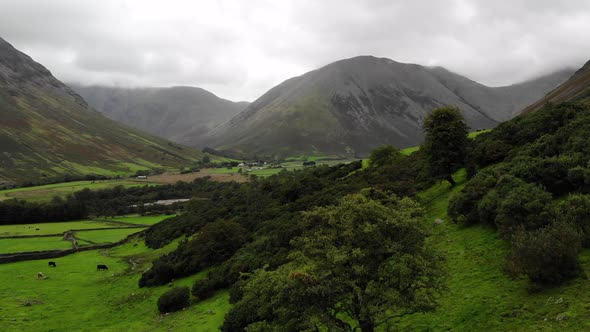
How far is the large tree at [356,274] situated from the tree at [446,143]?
26554mm

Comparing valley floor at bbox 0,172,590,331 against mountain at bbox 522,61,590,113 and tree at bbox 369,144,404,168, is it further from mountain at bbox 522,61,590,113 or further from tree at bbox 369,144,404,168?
mountain at bbox 522,61,590,113

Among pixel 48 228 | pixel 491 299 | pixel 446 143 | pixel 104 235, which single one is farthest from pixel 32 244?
pixel 491 299

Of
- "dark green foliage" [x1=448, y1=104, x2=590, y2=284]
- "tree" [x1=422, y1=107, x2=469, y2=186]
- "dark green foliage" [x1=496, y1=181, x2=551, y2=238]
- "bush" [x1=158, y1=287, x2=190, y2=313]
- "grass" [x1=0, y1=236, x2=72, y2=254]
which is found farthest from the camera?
"grass" [x1=0, y1=236, x2=72, y2=254]

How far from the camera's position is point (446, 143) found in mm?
43281

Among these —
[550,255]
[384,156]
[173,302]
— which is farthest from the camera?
[384,156]

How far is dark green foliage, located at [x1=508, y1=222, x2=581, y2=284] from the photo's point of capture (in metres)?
17.3

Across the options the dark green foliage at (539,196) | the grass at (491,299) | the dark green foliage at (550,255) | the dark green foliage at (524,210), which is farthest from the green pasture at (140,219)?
the dark green foliage at (550,255)

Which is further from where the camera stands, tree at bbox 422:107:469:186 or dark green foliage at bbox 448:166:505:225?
tree at bbox 422:107:469:186

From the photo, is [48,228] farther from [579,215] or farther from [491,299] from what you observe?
[579,215]

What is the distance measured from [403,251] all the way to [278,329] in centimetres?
704

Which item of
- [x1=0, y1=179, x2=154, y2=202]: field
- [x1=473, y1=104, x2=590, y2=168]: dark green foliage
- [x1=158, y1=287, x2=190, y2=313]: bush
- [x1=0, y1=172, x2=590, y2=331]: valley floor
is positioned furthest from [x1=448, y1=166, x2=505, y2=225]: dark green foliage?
[x1=0, y1=179, x2=154, y2=202]: field

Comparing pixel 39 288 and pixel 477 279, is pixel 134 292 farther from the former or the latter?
pixel 477 279

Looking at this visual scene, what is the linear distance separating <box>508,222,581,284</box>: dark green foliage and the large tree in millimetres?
4296

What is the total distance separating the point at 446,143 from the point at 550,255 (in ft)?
89.4
